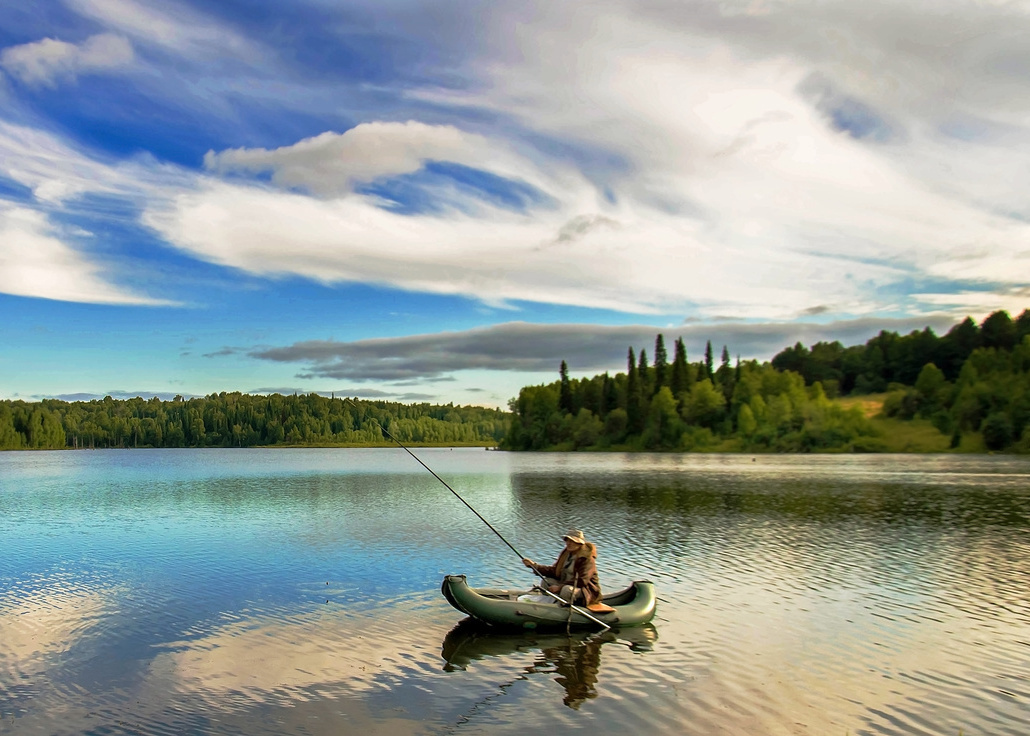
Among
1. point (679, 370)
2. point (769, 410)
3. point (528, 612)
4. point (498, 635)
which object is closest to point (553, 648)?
point (528, 612)

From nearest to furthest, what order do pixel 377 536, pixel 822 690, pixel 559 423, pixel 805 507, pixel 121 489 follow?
pixel 822 690 → pixel 377 536 → pixel 805 507 → pixel 121 489 → pixel 559 423

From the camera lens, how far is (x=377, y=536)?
3597cm

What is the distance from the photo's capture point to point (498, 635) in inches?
747

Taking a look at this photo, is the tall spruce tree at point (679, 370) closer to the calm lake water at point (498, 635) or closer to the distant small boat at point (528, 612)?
the calm lake water at point (498, 635)

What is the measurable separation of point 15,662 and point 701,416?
169 metres

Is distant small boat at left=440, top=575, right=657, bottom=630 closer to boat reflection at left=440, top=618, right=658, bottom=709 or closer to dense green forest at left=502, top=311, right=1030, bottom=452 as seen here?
boat reflection at left=440, top=618, right=658, bottom=709

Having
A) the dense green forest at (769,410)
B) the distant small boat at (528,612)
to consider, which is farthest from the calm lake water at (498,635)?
the dense green forest at (769,410)

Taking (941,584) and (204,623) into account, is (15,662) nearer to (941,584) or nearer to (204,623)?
(204,623)

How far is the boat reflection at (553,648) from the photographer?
52.5 ft

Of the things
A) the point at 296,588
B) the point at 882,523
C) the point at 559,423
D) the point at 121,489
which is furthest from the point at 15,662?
the point at 559,423

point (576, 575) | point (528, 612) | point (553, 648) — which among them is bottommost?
point (553, 648)

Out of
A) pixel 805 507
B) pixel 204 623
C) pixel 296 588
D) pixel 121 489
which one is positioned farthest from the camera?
pixel 121 489

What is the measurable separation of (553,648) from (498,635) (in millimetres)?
1581

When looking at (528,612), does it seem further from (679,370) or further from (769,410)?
(679,370)
